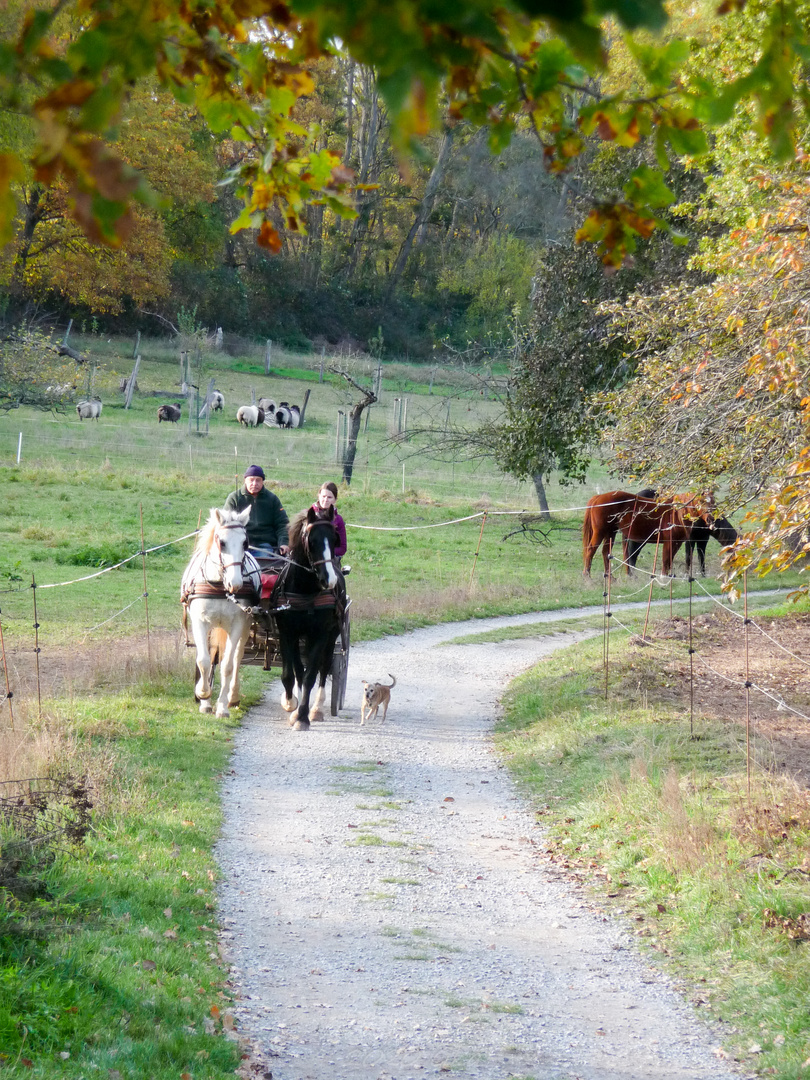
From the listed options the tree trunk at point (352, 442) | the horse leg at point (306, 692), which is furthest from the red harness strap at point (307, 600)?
the tree trunk at point (352, 442)

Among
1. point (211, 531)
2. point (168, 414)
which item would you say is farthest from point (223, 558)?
point (168, 414)

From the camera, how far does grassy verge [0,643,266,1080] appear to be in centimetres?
394

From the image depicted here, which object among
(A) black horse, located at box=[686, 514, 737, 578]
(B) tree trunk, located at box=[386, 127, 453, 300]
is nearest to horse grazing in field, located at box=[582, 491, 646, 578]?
(A) black horse, located at box=[686, 514, 737, 578]

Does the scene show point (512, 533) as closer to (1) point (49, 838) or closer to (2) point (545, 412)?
(2) point (545, 412)

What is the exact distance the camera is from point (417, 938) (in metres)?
5.66

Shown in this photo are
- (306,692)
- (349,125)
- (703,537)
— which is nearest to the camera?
(306,692)

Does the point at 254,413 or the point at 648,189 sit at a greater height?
the point at 648,189

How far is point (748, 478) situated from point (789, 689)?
8.23 feet

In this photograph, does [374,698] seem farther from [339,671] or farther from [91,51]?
[91,51]

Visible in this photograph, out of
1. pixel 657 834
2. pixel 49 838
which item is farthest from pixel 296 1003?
pixel 657 834

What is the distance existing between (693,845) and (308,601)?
475cm

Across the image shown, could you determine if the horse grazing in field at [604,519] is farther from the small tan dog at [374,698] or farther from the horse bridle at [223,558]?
the horse bridle at [223,558]

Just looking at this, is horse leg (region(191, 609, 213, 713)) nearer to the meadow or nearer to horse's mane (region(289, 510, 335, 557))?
the meadow

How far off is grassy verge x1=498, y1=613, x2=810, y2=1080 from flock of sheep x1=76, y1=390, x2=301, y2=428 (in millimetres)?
29397
